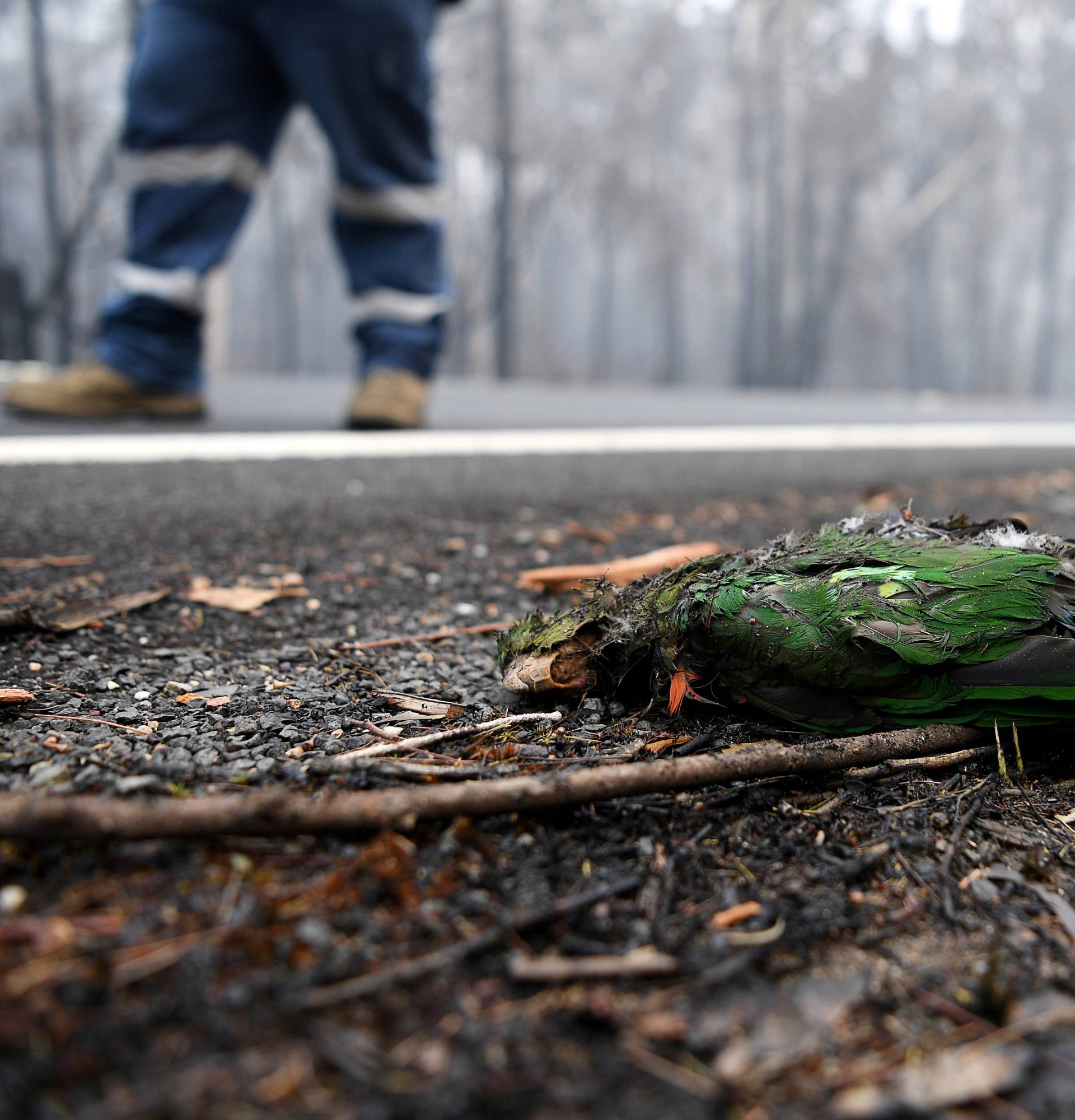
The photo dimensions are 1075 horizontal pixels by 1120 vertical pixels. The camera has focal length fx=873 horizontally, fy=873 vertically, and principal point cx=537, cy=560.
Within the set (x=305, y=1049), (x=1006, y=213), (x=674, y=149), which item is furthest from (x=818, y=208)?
(x=305, y=1049)

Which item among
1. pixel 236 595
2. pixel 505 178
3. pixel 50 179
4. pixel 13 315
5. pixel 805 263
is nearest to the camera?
pixel 236 595

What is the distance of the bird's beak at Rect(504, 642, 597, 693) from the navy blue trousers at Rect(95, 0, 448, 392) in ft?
8.81

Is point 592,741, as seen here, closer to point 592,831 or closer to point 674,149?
point 592,831

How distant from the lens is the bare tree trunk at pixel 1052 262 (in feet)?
85.9

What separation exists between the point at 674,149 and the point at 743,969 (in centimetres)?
2620

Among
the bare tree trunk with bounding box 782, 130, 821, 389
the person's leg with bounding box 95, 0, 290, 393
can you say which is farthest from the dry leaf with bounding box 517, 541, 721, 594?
the bare tree trunk with bounding box 782, 130, 821, 389

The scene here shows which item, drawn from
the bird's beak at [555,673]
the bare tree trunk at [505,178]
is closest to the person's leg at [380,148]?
the bird's beak at [555,673]

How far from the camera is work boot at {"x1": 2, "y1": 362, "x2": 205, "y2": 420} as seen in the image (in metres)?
3.44

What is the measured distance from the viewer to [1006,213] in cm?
2741

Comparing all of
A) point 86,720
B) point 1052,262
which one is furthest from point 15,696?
point 1052,262

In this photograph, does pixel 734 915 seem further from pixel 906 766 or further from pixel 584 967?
pixel 906 766

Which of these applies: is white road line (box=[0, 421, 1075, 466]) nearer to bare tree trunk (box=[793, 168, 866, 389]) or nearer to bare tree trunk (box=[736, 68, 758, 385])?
bare tree trunk (box=[736, 68, 758, 385])

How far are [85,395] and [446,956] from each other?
11.1ft

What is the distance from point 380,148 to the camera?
3.53 meters
